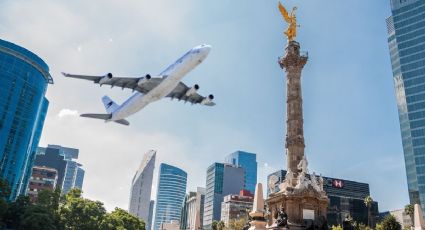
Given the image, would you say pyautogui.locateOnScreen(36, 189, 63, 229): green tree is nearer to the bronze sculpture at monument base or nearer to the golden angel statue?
the bronze sculpture at monument base

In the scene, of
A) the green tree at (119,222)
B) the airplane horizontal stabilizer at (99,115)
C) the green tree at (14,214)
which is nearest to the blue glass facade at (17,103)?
the green tree at (119,222)

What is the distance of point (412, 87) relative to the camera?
126m

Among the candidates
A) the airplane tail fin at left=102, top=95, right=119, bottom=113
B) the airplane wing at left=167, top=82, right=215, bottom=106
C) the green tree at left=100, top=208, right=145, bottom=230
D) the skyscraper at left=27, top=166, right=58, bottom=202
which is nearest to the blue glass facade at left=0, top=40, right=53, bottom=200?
the skyscraper at left=27, top=166, right=58, bottom=202

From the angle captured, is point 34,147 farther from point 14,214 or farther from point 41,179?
point 14,214

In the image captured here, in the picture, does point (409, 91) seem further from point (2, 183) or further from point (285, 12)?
point (2, 183)

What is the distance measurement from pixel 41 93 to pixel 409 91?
127 metres

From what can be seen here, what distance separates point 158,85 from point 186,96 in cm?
678

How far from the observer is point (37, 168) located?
Answer: 13762 cm

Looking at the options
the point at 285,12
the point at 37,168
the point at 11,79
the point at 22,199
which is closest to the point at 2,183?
the point at 22,199

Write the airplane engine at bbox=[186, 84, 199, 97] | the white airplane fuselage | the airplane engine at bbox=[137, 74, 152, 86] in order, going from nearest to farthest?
the white airplane fuselage → the airplane engine at bbox=[137, 74, 152, 86] → the airplane engine at bbox=[186, 84, 199, 97]

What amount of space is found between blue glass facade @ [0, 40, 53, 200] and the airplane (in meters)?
77.1

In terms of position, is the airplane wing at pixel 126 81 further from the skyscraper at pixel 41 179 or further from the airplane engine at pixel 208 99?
the skyscraper at pixel 41 179

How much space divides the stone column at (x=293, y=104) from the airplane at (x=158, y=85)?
10.5 meters

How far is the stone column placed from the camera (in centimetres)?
4553
